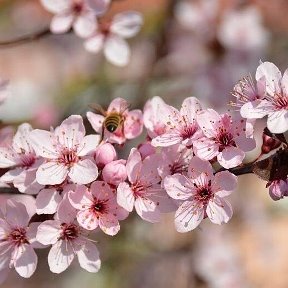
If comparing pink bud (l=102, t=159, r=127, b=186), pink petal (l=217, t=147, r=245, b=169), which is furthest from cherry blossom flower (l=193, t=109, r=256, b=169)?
pink bud (l=102, t=159, r=127, b=186)

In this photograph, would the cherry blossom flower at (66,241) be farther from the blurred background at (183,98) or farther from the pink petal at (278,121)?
the blurred background at (183,98)

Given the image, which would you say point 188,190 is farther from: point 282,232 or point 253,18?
point 282,232

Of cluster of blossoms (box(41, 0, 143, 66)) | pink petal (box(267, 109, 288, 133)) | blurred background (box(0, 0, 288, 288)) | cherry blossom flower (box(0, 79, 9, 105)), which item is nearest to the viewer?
pink petal (box(267, 109, 288, 133))

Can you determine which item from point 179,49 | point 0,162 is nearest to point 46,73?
point 179,49

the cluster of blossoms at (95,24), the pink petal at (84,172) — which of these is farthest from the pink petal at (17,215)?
the cluster of blossoms at (95,24)

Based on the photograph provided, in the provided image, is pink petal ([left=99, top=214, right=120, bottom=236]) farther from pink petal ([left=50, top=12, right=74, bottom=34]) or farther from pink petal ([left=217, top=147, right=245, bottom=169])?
pink petal ([left=50, top=12, right=74, bottom=34])

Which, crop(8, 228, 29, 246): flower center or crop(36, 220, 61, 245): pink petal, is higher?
crop(36, 220, 61, 245): pink petal

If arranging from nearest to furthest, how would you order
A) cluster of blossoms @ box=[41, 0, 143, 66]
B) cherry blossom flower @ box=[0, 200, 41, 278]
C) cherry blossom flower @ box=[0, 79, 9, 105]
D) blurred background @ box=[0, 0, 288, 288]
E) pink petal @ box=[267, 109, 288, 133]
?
pink petal @ box=[267, 109, 288, 133] → cherry blossom flower @ box=[0, 200, 41, 278] → cherry blossom flower @ box=[0, 79, 9, 105] → cluster of blossoms @ box=[41, 0, 143, 66] → blurred background @ box=[0, 0, 288, 288]

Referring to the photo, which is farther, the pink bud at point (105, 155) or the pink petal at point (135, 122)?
the pink petal at point (135, 122)

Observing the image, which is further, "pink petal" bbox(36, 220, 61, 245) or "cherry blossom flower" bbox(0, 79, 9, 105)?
"cherry blossom flower" bbox(0, 79, 9, 105)
